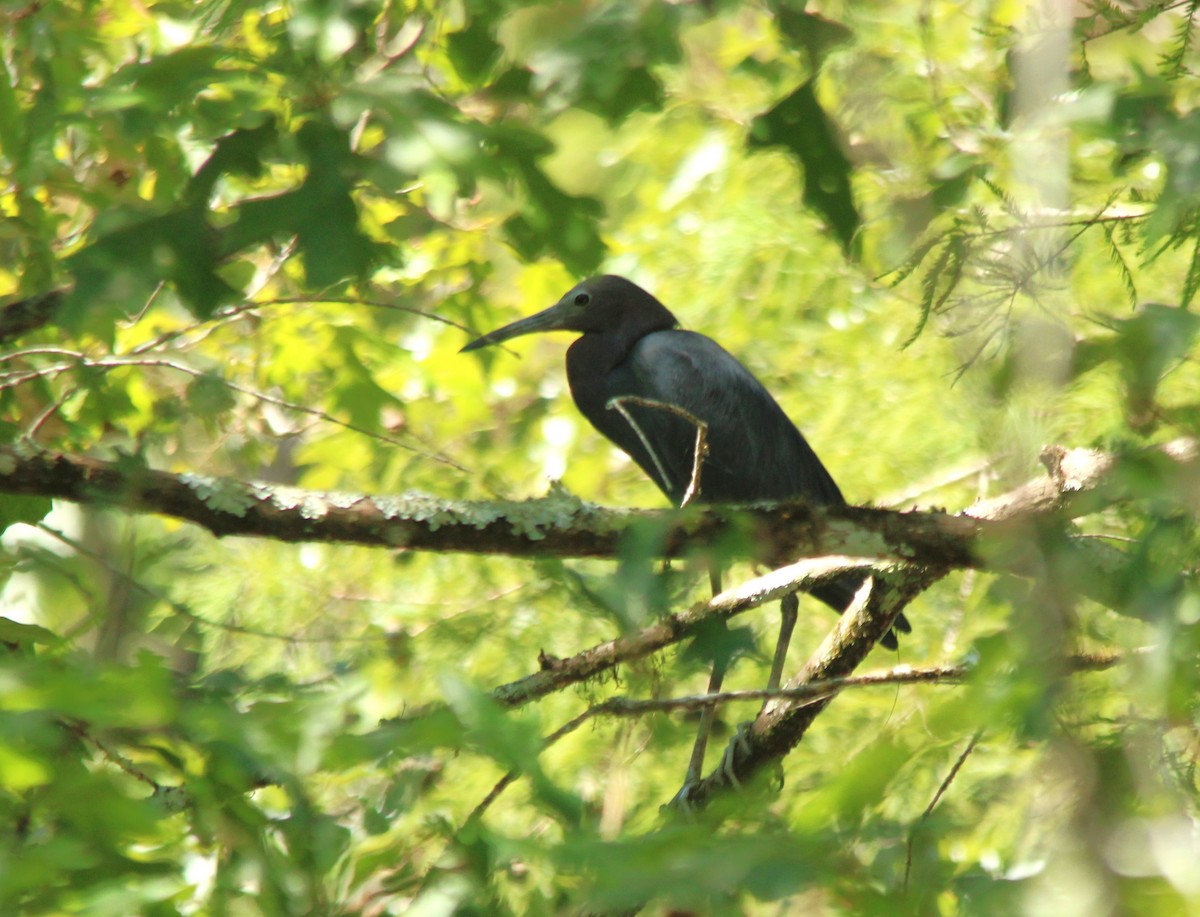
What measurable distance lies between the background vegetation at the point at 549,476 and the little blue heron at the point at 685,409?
0.32m

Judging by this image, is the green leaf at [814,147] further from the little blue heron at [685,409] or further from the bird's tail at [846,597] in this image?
the little blue heron at [685,409]

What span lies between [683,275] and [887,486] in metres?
1.37

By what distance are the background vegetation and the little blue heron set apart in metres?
0.32

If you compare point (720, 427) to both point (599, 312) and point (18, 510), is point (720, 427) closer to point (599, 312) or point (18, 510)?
point (599, 312)

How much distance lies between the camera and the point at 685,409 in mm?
4121

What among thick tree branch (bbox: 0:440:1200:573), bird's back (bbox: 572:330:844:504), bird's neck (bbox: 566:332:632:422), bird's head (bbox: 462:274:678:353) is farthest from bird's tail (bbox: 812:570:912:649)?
thick tree branch (bbox: 0:440:1200:573)

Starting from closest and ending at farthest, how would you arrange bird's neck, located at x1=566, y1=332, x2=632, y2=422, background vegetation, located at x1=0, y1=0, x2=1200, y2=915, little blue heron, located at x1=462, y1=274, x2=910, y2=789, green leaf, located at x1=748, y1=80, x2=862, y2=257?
background vegetation, located at x1=0, y1=0, x2=1200, y2=915
green leaf, located at x1=748, y1=80, x2=862, y2=257
little blue heron, located at x1=462, y1=274, x2=910, y2=789
bird's neck, located at x1=566, y1=332, x2=632, y2=422

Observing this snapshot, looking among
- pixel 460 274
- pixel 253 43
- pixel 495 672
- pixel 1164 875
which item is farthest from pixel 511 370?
pixel 1164 875

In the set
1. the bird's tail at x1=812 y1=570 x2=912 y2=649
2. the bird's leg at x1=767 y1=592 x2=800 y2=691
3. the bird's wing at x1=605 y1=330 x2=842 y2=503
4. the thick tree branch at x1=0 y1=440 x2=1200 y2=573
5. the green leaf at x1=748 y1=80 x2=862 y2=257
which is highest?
the green leaf at x1=748 y1=80 x2=862 y2=257

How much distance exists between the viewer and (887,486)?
4.80 m

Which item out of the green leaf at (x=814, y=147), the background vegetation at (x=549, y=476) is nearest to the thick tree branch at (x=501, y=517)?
the background vegetation at (x=549, y=476)

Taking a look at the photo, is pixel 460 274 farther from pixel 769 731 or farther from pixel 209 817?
pixel 209 817

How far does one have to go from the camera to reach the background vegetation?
120 cm

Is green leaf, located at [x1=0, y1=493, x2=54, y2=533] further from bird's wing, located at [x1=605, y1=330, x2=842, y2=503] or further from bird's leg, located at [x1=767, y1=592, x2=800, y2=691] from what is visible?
bird's wing, located at [x1=605, y1=330, x2=842, y2=503]
